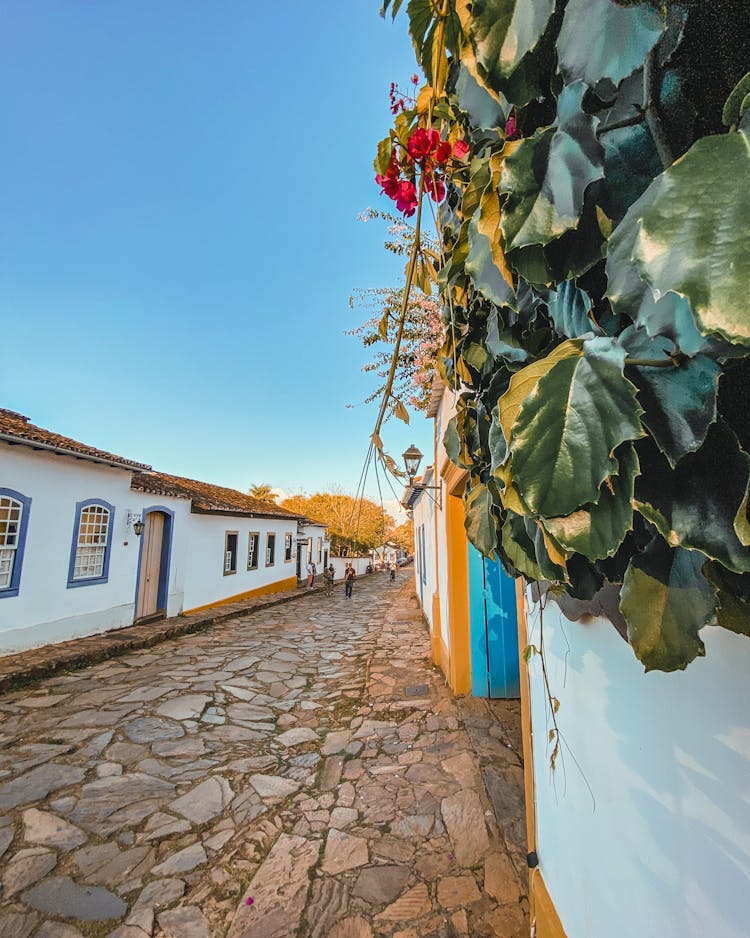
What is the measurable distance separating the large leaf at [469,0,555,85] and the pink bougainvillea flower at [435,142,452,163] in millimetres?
420

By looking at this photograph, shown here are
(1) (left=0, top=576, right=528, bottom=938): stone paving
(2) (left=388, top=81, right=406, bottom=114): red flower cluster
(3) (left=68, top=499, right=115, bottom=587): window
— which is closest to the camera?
(2) (left=388, top=81, right=406, bottom=114): red flower cluster

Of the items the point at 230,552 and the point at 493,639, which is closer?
the point at 493,639

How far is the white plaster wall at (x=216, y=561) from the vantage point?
12.2 metres

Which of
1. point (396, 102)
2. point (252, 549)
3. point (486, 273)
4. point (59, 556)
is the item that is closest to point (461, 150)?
point (396, 102)

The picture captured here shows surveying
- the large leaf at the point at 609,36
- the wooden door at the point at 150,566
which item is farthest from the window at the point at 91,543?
the large leaf at the point at 609,36

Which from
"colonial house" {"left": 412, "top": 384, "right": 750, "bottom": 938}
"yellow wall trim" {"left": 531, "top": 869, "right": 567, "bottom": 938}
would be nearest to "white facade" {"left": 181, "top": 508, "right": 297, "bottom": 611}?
"yellow wall trim" {"left": 531, "top": 869, "right": 567, "bottom": 938}

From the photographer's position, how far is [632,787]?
3.67ft

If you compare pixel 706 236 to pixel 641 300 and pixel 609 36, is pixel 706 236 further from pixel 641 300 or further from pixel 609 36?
pixel 609 36

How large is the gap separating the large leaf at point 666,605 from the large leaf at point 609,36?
0.53 meters

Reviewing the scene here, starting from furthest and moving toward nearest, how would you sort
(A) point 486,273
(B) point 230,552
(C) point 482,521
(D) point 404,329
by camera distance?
1. (B) point 230,552
2. (D) point 404,329
3. (C) point 482,521
4. (A) point 486,273

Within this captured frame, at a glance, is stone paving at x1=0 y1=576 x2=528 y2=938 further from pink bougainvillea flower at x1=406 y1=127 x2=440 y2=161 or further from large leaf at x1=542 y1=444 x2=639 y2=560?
pink bougainvillea flower at x1=406 y1=127 x2=440 y2=161

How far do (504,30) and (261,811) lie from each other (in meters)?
4.11

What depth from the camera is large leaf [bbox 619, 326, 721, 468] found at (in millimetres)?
438

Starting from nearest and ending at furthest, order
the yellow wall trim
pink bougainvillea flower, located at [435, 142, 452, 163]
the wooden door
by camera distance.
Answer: pink bougainvillea flower, located at [435, 142, 452, 163] < the yellow wall trim < the wooden door
